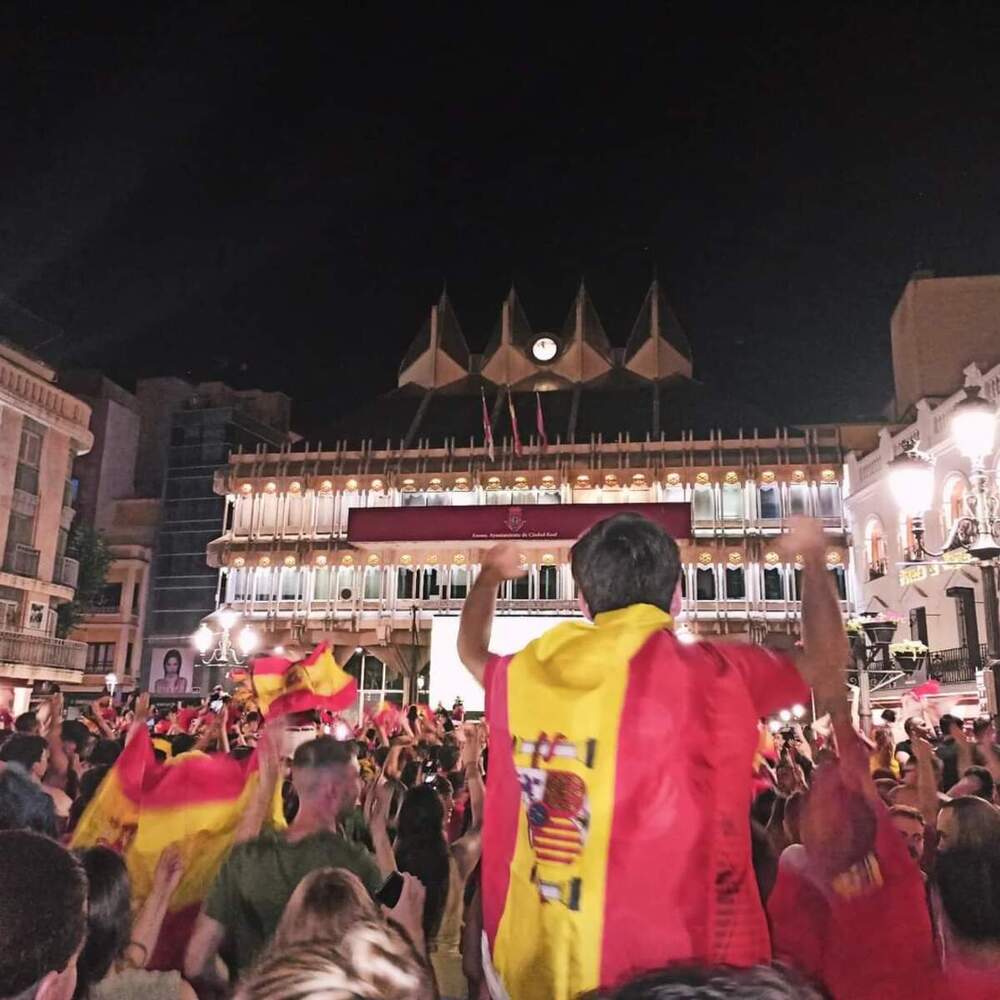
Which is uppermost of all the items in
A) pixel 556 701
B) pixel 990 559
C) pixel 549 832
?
pixel 990 559

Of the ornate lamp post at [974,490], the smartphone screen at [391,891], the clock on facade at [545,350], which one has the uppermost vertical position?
the clock on facade at [545,350]

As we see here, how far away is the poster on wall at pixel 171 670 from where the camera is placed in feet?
161

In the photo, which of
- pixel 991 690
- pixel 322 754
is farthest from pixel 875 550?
pixel 322 754

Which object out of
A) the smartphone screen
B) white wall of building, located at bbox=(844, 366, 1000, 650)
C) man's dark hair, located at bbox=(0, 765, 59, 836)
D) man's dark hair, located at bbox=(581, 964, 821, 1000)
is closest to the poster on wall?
white wall of building, located at bbox=(844, 366, 1000, 650)

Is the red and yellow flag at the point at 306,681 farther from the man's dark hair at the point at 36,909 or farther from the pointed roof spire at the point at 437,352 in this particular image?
the pointed roof spire at the point at 437,352

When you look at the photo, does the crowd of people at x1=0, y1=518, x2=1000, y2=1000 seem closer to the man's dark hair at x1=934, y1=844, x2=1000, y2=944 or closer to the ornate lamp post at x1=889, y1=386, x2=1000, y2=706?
the man's dark hair at x1=934, y1=844, x2=1000, y2=944

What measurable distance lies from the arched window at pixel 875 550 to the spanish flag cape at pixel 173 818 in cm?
3118

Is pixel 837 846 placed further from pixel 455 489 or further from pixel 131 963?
pixel 455 489

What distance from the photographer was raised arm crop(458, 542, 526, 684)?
311cm

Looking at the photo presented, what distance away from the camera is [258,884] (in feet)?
12.4

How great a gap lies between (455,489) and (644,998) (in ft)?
138

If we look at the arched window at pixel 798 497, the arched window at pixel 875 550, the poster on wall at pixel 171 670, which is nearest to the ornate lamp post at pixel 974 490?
the arched window at pixel 875 550

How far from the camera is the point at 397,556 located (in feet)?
139

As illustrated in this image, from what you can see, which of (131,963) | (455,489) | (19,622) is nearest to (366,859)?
(131,963)
